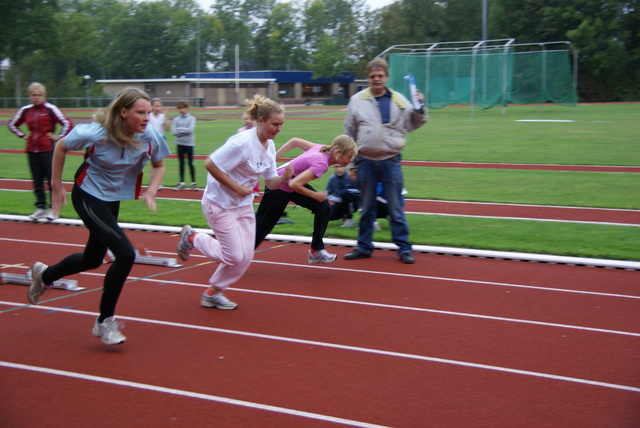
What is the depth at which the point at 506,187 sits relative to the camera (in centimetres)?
1314

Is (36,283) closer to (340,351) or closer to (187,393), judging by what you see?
(187,393)

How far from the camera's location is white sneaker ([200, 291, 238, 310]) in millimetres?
6078

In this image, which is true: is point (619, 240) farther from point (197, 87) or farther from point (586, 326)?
point (197, 87)

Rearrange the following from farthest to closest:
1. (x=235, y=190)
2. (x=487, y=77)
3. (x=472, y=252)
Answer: (x=487, y=77), (x=472, y=252), (x=235, y=190)

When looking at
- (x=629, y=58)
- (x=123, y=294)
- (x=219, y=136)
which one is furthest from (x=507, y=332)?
(x=629, y=58)

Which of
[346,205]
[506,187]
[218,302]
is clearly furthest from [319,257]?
[506,187]

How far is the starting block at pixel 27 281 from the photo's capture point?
6.76 metres

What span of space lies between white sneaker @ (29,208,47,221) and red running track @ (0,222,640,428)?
3617 mm

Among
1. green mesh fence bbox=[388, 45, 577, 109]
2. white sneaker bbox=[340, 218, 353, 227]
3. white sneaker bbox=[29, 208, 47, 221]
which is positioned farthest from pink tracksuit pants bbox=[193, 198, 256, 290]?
green mesh fence bbox=[388, 45, 577, 109]

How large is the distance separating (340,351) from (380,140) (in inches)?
129

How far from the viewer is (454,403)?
4.13 meters

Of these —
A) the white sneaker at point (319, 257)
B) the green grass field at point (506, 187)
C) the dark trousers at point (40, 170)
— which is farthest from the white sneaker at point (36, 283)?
the dark trousers at point (40, 170)

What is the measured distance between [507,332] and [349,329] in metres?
1.25

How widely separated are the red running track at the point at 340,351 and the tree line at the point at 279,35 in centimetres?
5946
